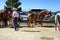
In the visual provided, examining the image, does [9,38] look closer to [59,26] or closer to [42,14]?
[59,26]

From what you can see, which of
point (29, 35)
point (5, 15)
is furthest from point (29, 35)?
point (5, 15)

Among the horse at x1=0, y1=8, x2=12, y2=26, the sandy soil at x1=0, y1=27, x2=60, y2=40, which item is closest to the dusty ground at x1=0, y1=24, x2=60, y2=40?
the sandy soil at x1=0, y1=27, x2=60, y2=40

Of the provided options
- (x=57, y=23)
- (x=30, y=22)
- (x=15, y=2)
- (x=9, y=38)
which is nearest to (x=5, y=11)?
(x=30, y=22)

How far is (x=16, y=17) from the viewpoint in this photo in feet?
61.2

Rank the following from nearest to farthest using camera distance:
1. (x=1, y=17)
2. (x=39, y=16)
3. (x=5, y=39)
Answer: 1. (x=5, y=39)
2. (x=1, y=17)
3. (x=39, y=16)

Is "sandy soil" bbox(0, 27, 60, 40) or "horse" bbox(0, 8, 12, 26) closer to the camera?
"sandy soil" bbox(0, 27, 60, 40)

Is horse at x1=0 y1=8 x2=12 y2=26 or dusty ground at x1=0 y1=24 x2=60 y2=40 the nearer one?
dusty ground at x1=0 y1=24 x2=60 y2=40

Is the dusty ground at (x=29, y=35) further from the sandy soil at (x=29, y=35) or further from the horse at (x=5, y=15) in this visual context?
the horse at (x=5, y=15)

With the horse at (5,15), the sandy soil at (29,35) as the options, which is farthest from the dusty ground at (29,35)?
the horse at (5,15)

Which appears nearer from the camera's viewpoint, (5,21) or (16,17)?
(16,17)

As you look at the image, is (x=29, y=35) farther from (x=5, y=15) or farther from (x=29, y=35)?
(x=5, y=15)

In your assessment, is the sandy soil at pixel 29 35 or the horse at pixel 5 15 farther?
the horse at pixel 5 15

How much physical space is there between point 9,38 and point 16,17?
4733mm

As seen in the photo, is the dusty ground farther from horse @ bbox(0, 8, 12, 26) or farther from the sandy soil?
horse @ bbox(0, 8, 12, 26)
